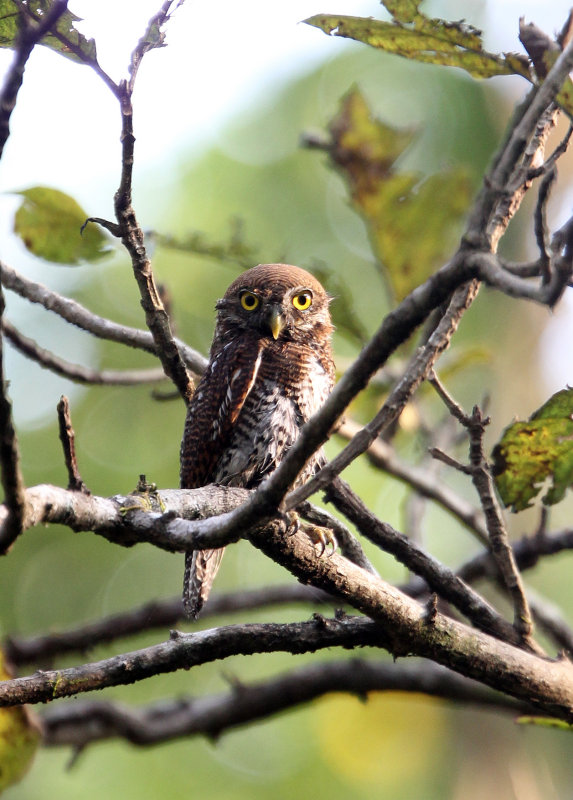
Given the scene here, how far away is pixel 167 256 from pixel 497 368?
20.2 feet

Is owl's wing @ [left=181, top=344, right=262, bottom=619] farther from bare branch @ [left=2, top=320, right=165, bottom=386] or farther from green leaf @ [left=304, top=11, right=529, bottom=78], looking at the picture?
green leaf @ [left=304, top=11, right=529, bottom=78]

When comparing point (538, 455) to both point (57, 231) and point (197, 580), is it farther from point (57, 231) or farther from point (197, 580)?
point (57, 231)

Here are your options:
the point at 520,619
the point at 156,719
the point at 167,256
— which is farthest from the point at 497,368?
the point at 167,256

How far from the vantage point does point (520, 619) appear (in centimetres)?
311

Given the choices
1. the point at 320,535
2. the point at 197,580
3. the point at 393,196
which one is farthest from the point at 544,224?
the point at 393,196

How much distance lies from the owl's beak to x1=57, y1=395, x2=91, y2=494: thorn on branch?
2525 mm

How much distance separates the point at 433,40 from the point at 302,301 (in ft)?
7.50

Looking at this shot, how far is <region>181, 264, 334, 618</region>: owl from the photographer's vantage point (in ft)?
13.4

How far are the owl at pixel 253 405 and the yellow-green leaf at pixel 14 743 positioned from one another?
0.86 metres

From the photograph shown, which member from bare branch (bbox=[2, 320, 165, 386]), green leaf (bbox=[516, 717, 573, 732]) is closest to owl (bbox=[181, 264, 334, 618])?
bare branch (bbox=[2, 320, 165, 386])

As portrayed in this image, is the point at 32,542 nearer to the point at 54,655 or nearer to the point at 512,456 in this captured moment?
the point at 54,655

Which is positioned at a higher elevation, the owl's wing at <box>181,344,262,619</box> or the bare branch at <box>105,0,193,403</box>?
the bare branch at <box>105,0,193,403</box>

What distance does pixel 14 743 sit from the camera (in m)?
3.51

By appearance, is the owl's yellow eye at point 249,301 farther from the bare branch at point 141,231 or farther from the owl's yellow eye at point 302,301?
the bare branch at point 141,231
